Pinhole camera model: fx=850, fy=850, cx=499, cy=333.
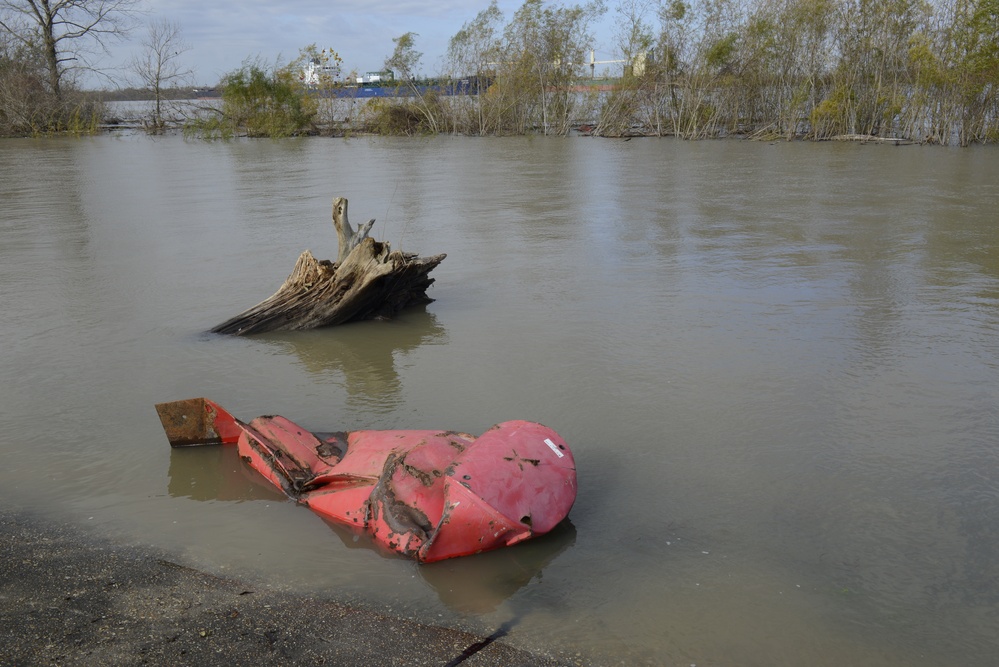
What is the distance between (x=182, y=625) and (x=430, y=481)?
1007mm

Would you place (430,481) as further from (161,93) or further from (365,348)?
(161,93)

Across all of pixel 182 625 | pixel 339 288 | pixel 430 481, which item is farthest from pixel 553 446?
pixel 339 288

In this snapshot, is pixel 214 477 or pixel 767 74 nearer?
pixel 214 477

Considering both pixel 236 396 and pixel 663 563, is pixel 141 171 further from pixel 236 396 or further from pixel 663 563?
pixel 663 563

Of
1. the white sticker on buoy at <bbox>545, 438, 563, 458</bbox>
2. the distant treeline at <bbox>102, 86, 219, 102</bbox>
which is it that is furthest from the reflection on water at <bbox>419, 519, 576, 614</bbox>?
the distant treeline at <bbox>102, 86, 219, 102</bbox>

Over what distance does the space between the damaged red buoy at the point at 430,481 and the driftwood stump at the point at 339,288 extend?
2.24 meters

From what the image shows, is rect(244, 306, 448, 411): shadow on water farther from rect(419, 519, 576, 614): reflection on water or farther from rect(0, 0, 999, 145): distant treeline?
rect(0, 0, 999, 145): distant treeline

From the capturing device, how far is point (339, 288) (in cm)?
612

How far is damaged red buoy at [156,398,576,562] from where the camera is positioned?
304 centimetres

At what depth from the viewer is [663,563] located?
3104 mm

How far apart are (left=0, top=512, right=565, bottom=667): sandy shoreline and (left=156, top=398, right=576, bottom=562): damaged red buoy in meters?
0.43

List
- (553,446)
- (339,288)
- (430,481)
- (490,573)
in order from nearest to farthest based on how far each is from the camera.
Result: (490,573), (430,481), (553,446), (339,288)

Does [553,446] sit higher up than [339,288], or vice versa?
[339,288]

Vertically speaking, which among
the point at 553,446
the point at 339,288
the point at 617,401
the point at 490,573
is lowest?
the point at 490,573
